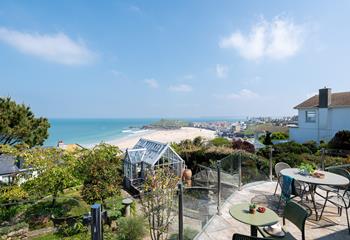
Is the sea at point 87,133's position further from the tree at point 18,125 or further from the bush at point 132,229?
the bush at point 132,229

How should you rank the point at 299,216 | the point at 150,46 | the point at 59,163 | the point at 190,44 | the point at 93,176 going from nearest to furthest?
the point at 299,216
the point at 93,176
the point at 59,163
the point at 190,44
the point at 150,46

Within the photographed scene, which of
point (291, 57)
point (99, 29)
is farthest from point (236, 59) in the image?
point (99, 29)

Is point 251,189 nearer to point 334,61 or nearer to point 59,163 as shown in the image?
point 59,163

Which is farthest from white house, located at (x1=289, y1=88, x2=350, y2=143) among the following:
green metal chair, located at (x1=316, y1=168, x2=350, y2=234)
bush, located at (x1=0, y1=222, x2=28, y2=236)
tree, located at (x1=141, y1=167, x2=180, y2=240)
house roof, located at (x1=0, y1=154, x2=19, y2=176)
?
house roof, located at (x1=0, y1=154, x2=19, y2=176)

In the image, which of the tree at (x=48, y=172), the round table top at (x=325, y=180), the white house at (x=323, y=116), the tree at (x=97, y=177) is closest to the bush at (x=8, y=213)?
the tree at (x=48, y=172)

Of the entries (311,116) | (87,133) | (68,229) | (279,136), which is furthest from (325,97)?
(87,133)
